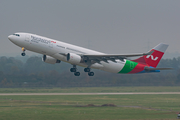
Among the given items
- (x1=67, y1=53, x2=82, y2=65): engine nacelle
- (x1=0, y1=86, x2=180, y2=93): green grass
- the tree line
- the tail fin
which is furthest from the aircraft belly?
(x1=0, y1=86, x2=180, y2=93): green grass

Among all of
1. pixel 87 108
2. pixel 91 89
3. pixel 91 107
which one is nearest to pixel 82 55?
pixel 87 108

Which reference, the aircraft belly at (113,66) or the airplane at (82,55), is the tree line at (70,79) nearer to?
the airplane at (82,55)

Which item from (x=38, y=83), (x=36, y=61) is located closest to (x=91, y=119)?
(x=38, y=83)

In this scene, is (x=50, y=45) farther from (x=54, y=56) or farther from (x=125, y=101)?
(x=125, y=101)

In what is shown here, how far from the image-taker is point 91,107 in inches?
2259

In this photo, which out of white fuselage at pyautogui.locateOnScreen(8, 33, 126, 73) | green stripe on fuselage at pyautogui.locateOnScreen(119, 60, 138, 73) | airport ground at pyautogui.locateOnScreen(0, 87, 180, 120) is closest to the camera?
white fuselage at pyautogui.locateOnScreen(8, 33, 126, 73)

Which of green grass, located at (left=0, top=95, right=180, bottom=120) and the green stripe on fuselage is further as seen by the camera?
the green stripe on fuselage

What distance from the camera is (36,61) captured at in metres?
99.1

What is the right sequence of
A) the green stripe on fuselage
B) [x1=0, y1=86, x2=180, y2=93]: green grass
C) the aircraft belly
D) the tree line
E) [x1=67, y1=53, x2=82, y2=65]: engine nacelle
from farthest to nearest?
[x1=0, y1=86, x2=180, y2=93]: green grass → the tree line → the green stripe on fuselage → the aircraft belly → [x1=67, y1=53, x2=82, y2=65]: engine nacelle

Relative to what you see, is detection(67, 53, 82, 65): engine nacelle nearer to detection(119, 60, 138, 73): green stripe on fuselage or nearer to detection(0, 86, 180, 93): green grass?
detection(119, 60, 138, 73): green stripe on fuselage

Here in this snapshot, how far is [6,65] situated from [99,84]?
34390 mm

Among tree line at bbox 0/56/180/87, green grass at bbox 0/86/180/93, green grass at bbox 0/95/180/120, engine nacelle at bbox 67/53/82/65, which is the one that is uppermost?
engine nacelle at bbox 67/53/82/65

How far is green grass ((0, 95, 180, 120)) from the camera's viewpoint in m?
48.5

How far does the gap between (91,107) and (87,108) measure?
4.13 ft
